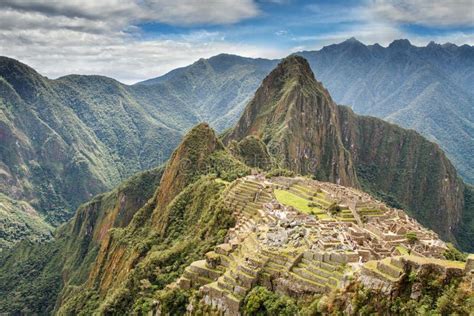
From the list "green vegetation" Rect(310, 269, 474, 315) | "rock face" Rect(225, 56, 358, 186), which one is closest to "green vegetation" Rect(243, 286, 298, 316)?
"green vegetation" Rect(310, 269, 474, 315)

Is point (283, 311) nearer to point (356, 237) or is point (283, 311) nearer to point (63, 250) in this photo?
point (356, 237)

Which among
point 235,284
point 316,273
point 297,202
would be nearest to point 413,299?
point 316,273

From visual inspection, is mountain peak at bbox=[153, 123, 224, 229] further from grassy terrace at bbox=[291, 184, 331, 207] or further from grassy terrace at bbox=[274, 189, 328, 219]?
grassy terrace at bbox=[274, 189, 328, 219]

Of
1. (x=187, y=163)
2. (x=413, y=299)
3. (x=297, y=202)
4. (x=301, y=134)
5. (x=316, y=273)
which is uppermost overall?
(x=413, y=299)

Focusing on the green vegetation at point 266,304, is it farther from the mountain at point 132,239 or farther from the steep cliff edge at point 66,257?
the steep cliff edge at point 66,257

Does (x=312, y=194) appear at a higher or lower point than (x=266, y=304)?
lower

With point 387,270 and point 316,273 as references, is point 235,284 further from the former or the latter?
point 387,270

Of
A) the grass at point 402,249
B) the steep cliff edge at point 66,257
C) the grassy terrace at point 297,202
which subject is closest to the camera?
the grass at point 402,249

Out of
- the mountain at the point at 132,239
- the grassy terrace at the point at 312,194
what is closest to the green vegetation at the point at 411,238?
the grassy terrace at the point at 312,194
